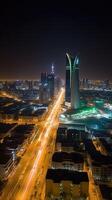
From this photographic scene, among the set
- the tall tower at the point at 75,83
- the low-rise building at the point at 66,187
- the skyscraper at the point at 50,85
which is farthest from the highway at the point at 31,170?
the skyscraper at the point at 50,85

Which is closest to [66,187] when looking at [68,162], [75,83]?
[68,162]

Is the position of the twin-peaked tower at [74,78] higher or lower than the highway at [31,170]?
higher

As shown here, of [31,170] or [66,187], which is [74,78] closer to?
[31,170]

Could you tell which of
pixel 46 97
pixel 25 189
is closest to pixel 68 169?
pixel 25 189

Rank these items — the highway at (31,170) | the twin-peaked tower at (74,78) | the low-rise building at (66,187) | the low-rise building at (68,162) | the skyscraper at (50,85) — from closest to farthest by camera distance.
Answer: the low-rise building at (66,187), the highway at (31,170), the low-rise building at (68,162), the twin-peaked tower at (74,78), the skyscraper at (50,85)

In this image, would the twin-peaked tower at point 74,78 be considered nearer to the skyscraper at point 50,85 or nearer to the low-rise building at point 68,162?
the skyscraper at point 50,85

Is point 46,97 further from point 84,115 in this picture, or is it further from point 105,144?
point 105,144

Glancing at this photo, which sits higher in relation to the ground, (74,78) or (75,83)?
(74,78)

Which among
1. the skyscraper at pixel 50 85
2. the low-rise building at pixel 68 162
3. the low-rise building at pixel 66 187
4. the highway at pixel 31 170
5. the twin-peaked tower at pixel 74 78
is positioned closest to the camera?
the low-rise building at pixel 66 187
